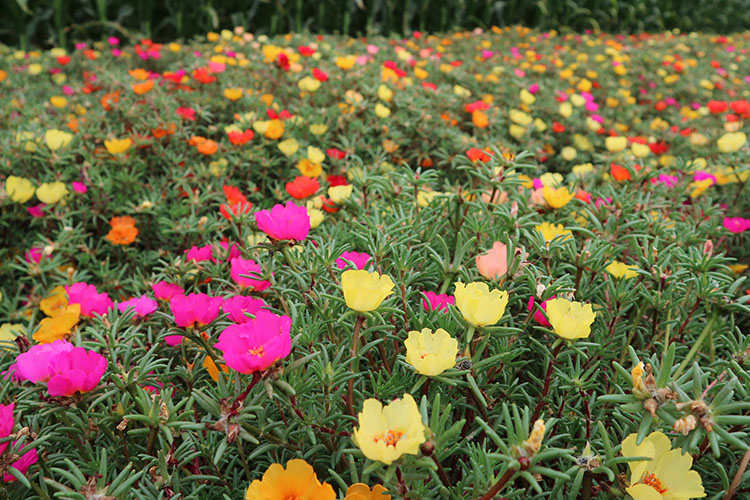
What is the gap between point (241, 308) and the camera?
3.47 ft

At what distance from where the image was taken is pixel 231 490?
0.90m

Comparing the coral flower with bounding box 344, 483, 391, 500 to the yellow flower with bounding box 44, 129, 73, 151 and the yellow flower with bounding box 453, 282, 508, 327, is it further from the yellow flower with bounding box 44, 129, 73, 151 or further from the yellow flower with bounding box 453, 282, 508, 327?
the yellow flower with bounding box 44, 129, 73, 151

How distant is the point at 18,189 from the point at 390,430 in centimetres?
175

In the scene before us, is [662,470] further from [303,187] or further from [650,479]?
[303,187]

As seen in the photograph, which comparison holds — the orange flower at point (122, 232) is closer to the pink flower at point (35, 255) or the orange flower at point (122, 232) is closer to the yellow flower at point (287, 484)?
the pink flower at point (35, 255)

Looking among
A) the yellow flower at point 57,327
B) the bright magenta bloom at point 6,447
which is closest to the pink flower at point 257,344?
the bright magenta bloom at point 6,447

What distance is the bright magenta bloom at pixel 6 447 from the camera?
76cm

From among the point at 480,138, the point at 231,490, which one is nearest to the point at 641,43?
the point at 480,138

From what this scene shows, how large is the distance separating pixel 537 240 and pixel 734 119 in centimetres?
291

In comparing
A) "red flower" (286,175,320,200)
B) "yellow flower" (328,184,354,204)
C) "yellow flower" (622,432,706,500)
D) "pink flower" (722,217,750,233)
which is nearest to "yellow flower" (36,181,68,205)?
"red flower" (286,175,320,200)

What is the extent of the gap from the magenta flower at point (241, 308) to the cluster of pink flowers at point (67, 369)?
25 centimetres

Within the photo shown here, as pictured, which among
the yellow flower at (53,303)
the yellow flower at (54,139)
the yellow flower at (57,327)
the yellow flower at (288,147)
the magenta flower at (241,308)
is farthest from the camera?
the yellow flower at (288,147)

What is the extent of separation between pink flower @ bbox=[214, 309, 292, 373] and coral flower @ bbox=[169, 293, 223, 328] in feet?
0.59

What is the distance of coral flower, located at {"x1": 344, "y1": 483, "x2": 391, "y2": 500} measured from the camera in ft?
2.34
